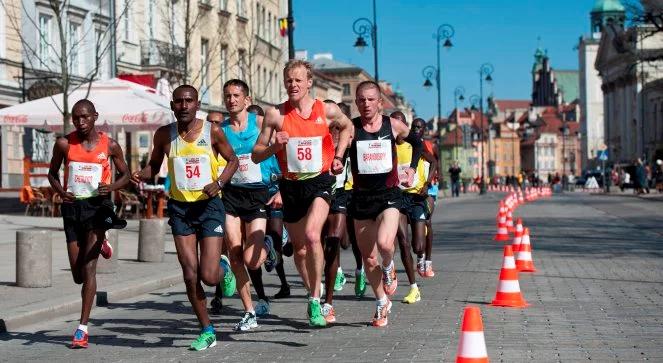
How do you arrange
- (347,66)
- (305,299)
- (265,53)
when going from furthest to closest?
(347,66), (265,53), (305,299)

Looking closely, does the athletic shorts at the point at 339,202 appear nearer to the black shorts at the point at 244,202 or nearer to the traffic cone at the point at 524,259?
the black shorts at the point at 244,202

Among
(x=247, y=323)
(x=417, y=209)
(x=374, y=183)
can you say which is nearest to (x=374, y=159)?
(x=374, y=183)

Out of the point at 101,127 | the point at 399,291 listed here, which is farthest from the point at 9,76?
the point at 399,291

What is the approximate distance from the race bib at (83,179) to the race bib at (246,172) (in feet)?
4.21

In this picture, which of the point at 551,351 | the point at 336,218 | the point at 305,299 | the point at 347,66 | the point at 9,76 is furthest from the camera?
the point at 347,66

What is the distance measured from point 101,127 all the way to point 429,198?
12851 mm

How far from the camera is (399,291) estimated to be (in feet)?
44.1

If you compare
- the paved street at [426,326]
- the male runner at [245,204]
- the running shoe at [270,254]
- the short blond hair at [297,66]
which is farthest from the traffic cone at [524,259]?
the short blond hair at [297,66]

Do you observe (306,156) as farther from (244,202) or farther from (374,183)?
(244,202)

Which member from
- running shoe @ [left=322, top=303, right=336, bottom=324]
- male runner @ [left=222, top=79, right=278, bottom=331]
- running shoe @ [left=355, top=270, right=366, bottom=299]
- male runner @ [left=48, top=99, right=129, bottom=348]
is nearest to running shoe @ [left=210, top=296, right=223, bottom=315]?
male runner @ [left=222, top=79, right=278, bottom=331]

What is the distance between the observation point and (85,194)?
32.3 ft

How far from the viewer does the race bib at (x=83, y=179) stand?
9867mm

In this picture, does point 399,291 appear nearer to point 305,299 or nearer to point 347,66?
point 305,299

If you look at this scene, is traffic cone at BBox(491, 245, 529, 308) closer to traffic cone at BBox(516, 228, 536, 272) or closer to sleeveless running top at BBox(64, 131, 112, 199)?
sleeveless running top at BBox(64, 131, 112, 199)
